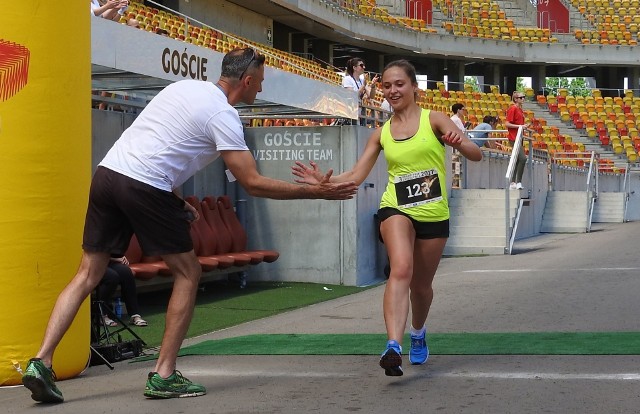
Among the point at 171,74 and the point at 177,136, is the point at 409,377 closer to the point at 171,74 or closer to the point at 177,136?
the point at 177,136

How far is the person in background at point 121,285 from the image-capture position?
33.0 ft

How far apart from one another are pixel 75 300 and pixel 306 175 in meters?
1.52

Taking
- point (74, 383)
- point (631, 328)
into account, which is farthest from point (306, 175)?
point (631, 328)

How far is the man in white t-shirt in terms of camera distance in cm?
650

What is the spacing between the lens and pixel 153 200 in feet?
21.4

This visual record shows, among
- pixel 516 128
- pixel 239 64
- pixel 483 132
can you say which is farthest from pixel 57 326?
pixel 483 132

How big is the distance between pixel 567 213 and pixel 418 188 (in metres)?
21.9

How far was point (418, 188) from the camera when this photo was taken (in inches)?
293

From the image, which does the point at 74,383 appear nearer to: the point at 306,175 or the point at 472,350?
the point at 306,175

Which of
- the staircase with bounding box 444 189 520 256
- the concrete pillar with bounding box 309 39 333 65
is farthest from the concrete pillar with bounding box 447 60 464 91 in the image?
the staircase with bounding box 444 189 520 256

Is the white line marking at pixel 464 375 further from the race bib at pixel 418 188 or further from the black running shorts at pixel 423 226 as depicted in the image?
the race bib at pixel 418 188

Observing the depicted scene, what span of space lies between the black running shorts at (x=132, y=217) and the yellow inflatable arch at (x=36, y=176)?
2.50ft

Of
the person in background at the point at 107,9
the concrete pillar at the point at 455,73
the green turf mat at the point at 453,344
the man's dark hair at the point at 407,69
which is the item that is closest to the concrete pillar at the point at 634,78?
the concrete pillar at the point at 455,73

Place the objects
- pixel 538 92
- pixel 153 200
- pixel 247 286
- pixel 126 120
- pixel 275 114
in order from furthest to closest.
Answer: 1. pixel 538 92
2. pixel 275 114
3. pixel 247 286
4. pixel 126 120
5. pixel 153 200
